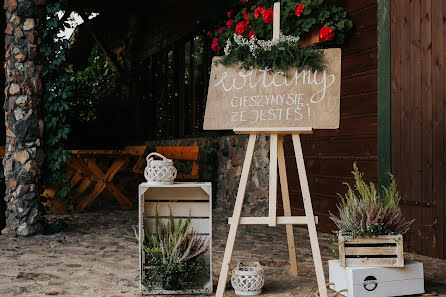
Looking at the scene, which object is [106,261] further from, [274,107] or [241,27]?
[241,27]

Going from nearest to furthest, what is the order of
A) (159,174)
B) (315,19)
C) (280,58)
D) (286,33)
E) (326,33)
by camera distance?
1. (159,174)
2. (280,58)
3. (326,33)
4. (315,19)
5. (286,33)

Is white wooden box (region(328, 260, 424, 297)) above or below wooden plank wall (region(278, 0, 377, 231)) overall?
below

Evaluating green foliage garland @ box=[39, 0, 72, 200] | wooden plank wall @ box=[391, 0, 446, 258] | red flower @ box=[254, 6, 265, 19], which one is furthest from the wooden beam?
green foliage garland @ box=[39, 0, 72, 200]

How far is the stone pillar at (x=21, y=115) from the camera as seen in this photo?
5203mm

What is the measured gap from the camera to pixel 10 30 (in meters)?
5.21

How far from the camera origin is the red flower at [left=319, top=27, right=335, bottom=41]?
5070 millimetres

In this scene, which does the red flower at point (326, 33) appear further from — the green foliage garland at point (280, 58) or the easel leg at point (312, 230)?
the easel leg at point (312, 230)

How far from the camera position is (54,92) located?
539 cm

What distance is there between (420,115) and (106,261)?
2.56m

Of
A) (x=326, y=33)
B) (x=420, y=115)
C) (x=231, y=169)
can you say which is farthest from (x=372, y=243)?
(x=231, y=169)

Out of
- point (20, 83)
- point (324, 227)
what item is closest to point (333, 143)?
point (324, 227)

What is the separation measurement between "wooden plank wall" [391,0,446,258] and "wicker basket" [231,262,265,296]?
1.43 metres

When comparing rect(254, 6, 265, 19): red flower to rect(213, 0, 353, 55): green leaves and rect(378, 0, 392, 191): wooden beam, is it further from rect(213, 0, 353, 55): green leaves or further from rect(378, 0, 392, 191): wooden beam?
rect(378, 0, 392, 191): wooden beam

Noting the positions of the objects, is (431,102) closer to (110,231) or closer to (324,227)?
(324,227)
